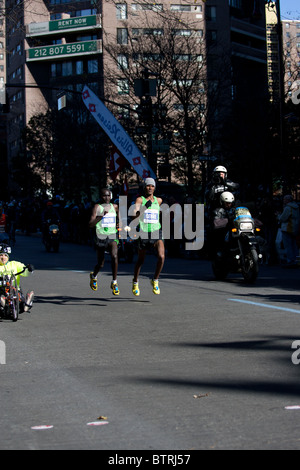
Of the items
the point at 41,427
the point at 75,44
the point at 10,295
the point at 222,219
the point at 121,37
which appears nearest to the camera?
the point at 41,427

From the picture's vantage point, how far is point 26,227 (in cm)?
4716

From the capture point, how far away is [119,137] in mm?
24125

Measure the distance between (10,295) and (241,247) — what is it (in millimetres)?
5403

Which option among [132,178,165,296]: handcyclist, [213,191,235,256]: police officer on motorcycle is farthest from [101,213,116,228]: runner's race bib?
[213,191,235,256]: police officer on motorcycle

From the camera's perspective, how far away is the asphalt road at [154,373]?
5141mm

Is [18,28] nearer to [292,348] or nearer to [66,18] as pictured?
[292,348]

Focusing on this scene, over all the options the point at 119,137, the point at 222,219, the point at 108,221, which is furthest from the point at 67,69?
the point at 108,221

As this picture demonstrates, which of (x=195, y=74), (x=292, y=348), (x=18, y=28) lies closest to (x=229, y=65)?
(x=195, y=74)

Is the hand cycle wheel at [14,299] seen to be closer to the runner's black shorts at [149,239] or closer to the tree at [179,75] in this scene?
the runner's black shorts at [149,239]

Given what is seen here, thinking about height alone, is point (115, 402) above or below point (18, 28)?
below

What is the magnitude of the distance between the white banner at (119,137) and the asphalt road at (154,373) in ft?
33.3

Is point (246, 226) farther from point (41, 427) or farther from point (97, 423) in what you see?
point (41, 427)

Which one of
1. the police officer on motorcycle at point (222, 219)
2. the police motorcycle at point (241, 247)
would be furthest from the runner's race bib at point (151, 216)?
the police officer on motorcycle at point (222, 219)

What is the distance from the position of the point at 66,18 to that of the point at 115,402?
8576 cm
